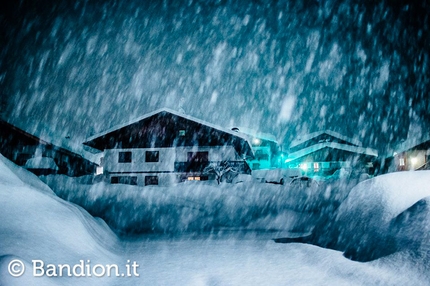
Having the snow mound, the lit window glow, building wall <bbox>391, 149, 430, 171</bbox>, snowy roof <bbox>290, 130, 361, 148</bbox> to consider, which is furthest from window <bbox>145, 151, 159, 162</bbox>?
snowy roof <bbox>290, 130, 361, 148</bbox>

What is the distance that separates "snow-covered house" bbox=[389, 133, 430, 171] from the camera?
115 feet

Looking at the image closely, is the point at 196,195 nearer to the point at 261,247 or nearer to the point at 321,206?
the point at 321,206

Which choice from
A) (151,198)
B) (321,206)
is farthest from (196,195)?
(321,206)

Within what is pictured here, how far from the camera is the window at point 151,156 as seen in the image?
83.8 feet

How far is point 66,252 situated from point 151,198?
848cm

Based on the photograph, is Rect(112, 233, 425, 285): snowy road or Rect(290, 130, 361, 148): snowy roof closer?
Rect(112, 233, 425, 285): snowy road

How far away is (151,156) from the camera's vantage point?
84.0 ft

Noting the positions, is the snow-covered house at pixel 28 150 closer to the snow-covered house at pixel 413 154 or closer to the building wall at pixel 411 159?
the snow-covered house at pixel 413 154

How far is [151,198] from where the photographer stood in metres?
12.1

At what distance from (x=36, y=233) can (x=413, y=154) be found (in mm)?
42257

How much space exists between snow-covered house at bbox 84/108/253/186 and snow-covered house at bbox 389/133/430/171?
954 inches

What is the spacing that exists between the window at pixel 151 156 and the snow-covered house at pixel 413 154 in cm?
2916

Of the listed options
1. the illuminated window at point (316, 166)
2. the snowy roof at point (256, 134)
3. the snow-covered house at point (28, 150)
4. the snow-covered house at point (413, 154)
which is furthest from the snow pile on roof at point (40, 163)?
the snow-covered house at point (413, 154)

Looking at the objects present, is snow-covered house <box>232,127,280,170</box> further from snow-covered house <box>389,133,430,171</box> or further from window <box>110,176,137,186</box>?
window <box>110,176,137,186</box>
